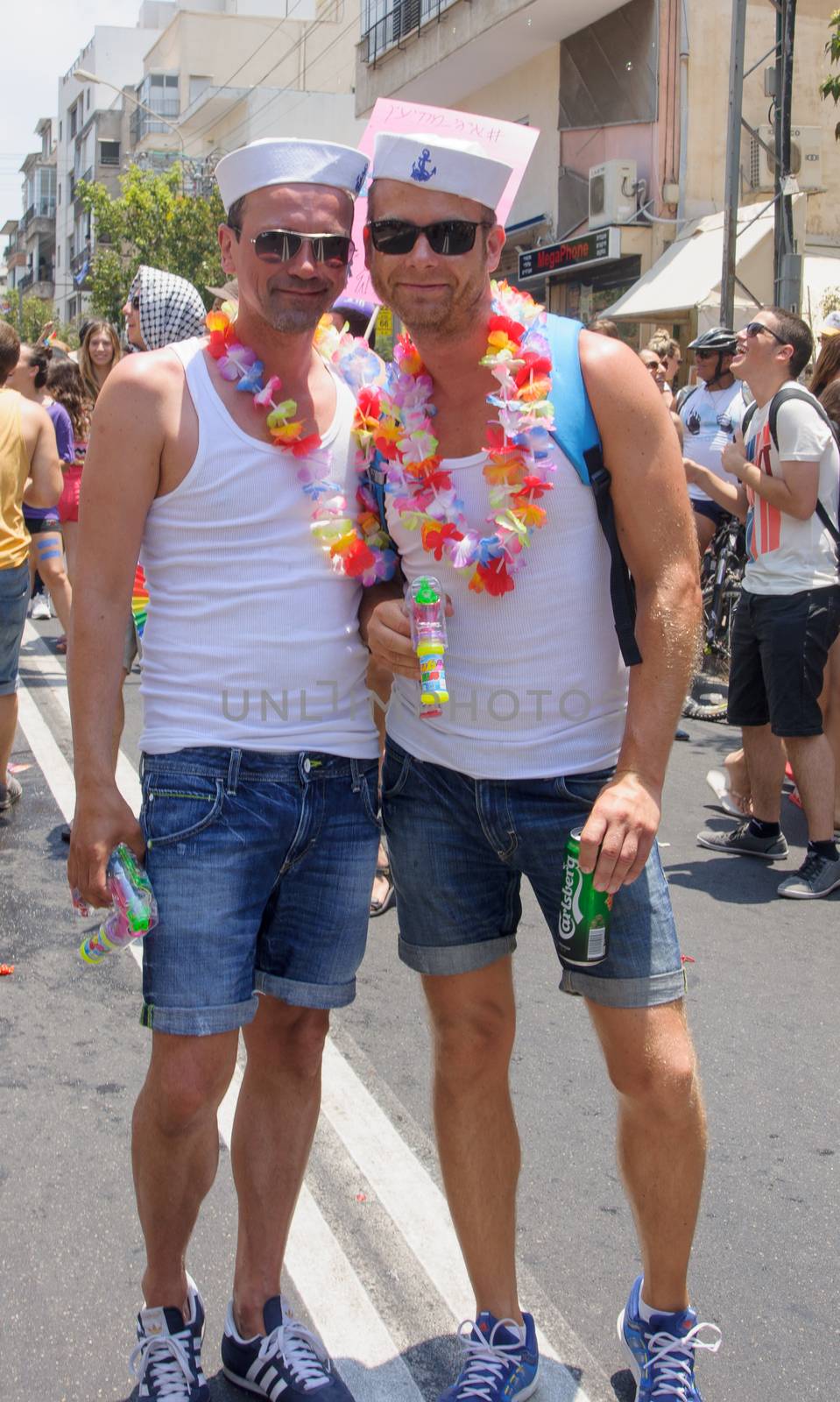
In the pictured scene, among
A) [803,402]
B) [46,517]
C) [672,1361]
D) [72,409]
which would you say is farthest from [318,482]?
[72,409]

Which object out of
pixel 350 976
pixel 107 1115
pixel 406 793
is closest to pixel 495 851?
pixel 406 793

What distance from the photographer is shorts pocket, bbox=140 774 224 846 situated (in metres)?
2.39

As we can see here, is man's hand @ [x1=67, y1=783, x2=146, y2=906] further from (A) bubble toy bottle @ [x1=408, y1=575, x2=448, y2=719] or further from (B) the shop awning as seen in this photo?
(B) the shop awning

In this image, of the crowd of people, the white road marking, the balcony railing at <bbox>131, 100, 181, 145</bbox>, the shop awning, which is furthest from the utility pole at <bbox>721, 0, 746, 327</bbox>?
the balcony railing at <bbox>131, 100, 181, 145</bbox>

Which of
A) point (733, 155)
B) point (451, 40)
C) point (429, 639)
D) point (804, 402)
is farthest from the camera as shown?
point (451, 40)

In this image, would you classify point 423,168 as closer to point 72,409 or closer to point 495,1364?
point 495,1364

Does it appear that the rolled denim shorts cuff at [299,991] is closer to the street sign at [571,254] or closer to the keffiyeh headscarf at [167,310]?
the keffiyeh headscarf at [167,310]

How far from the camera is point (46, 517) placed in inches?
320

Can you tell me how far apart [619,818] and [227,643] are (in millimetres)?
739

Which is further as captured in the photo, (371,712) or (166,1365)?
(371,712)

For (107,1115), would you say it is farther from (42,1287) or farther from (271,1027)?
(271,1027)

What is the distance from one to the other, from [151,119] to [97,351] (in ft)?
189

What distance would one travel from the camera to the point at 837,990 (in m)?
4.58

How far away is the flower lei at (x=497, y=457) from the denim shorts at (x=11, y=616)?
368 centimetres
